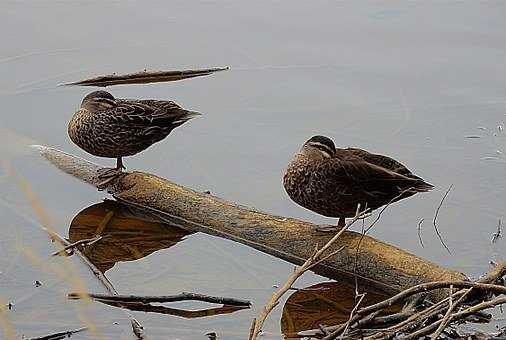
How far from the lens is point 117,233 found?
19.4ft

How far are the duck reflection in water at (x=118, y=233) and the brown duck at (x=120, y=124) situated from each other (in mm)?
403

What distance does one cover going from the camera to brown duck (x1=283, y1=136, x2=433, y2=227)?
5438 mm

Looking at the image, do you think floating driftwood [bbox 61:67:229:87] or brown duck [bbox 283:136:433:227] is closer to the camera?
brown duck [bbox 283:136:433:227]

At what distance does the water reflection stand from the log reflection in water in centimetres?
97

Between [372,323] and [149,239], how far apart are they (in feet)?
6.95

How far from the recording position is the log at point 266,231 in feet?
16.9

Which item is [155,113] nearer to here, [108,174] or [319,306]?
[108,174]

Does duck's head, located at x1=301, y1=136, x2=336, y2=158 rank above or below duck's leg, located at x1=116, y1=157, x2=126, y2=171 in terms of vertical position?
above

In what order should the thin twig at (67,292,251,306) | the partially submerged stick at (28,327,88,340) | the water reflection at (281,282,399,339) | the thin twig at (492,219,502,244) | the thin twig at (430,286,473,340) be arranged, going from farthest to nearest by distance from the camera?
1. the thin twig at (492,219,502,244)
2. the water reflection at (281,282,399,339)
3. the thin twig at (67,292,251,306)
4. the partially submerged stick at (28,327,88,340)
5. the thin twig at (430,286,473,340)

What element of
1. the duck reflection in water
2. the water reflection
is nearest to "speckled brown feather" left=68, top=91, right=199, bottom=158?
the duck reflection in water

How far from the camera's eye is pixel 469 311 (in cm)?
368

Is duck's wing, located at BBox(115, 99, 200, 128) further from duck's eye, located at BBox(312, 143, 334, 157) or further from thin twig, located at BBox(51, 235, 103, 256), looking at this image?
duck's eye, located at BBox(312, 143, 334, 157)

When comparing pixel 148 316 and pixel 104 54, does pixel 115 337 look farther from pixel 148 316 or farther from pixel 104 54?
pixel 104 54

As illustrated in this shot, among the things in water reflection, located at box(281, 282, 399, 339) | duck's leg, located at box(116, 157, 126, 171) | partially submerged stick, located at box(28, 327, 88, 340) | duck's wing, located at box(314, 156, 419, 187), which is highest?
duck's wing, located at box(314, 156, 419, 187)
